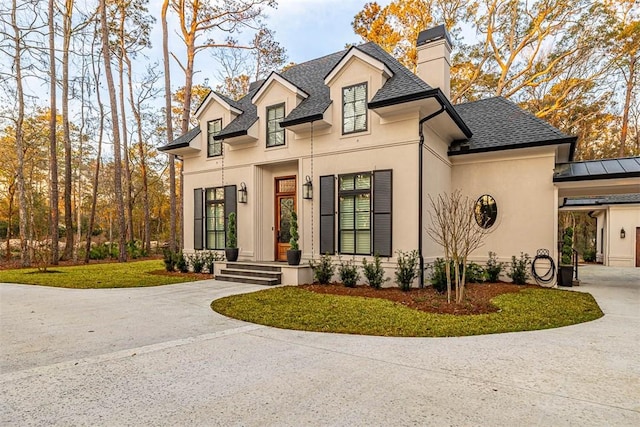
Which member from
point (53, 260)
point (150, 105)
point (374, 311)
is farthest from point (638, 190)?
point (150, 105)

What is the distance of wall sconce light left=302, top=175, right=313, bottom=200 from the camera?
8.83 metres

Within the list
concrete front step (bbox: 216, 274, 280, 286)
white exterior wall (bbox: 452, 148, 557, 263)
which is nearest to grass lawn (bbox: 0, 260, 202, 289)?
concrete front step (bbox: 216, 274, 280, 286)

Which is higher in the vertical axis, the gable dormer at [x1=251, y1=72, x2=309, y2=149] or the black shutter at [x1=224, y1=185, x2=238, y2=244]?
the gable dormer at [x1=251, y1=72, x2=309, y2=149]

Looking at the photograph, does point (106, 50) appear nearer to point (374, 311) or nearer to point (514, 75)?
point (374, 311)

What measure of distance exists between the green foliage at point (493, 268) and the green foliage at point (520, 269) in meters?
0.25

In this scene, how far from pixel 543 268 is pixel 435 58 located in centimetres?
601

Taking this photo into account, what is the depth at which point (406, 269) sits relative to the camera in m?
7.19

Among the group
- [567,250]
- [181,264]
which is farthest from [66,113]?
[567,250]

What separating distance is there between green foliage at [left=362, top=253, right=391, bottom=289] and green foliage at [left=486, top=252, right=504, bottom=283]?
296cm

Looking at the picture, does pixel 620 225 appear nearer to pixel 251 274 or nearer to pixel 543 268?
pixel 543 268

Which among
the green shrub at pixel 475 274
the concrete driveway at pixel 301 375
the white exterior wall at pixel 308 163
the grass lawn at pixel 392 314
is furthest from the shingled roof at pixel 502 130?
the concrete driveway at pixel 301 375

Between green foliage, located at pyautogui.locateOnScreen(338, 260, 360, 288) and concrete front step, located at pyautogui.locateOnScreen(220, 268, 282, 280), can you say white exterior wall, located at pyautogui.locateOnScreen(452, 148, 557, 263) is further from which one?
concrete front step, located at pyautogui.locateOnScreen(220, 268, 282, 280)

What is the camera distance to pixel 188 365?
3252 mm

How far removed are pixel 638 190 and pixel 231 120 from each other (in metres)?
11.1
